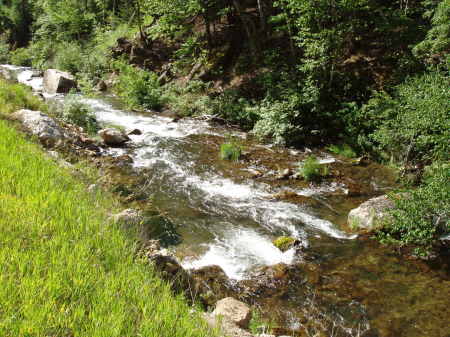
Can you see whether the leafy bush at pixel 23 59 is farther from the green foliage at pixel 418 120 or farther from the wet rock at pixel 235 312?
the wet rock at pixel 235 312

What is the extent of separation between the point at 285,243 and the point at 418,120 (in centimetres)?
444

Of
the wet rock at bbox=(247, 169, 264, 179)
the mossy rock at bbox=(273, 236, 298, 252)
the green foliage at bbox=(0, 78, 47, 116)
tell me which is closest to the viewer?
the mossy rock at bbox=(273, 236, 298, 252)

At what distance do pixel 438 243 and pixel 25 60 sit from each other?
38400 mm

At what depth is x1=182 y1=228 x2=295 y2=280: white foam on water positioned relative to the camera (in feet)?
20.4

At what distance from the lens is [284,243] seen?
271 inches

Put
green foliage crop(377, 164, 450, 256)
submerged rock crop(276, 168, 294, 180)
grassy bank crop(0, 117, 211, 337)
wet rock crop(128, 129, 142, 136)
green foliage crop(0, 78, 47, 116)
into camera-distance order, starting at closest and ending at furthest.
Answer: grassy bank crop(0, 117, 211, 337)
green foliage crop(377, 164, 450, 256)
green foliage crop(0, 78, 47, 116)
submerged rock crop(276, 168, 294, 180)
wet rock crop(128, 129, 142, 136)

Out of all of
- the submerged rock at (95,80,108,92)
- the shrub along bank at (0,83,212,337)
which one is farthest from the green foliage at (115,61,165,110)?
the shrub along bank at (0,83,212,337)

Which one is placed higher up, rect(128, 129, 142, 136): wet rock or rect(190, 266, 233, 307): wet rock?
rect(128, 129, 142, 136): wet rock

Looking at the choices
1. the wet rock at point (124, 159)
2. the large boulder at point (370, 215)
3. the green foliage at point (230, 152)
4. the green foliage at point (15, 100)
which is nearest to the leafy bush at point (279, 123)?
the green foliage at point (230, 152)

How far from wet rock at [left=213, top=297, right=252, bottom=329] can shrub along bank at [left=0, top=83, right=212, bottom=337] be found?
1552 millimetres

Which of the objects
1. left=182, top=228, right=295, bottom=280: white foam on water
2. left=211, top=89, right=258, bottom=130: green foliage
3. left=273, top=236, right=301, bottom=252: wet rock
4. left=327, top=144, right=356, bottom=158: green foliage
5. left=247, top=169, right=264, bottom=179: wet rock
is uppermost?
left=211, top=89, right=258, bottom=130: green foliage

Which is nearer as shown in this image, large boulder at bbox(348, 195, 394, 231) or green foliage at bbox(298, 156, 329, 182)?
large boulder at bbox(348, 195, 394, 231)

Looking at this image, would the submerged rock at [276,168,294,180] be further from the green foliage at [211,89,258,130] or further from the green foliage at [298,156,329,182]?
the green foliage at [211,89,258,130]

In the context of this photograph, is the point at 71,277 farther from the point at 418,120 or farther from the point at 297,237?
the point at 418,120
